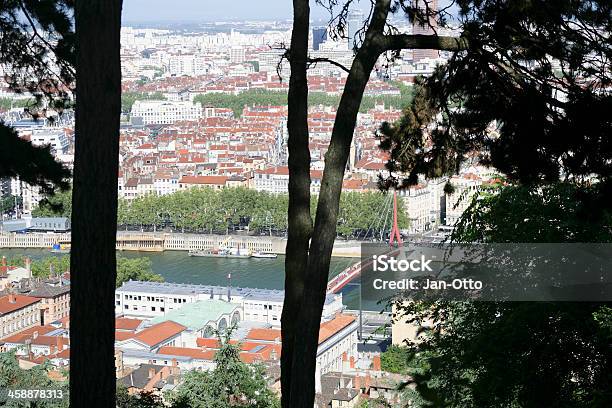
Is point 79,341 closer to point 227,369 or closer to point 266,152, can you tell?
point 227,369

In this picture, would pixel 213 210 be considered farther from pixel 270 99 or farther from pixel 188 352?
pixel 270 99

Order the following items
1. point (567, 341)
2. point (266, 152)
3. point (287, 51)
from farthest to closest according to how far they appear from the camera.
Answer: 1. point (266, 152)
2. point (567, 341)
3. point (287, 51)

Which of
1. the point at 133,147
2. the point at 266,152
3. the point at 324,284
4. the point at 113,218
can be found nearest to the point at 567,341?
the point at 324,284

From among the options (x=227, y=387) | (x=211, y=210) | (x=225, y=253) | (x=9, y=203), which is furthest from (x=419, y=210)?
(x=227, y=387)

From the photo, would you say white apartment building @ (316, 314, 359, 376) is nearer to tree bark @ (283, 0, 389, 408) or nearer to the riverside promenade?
tree bark @ (283, 0, 389, 408)

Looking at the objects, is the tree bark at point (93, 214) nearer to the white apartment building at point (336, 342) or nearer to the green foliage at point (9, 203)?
the white apartment building at point (336, 342)

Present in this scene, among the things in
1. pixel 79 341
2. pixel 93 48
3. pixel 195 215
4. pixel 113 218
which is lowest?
pixel 195 215

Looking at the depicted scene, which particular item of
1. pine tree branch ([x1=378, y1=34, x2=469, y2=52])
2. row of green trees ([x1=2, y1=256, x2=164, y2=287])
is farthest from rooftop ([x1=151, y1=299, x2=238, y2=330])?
pine tree branch ([x1=378, y1=34, x2=469, y2=52])
